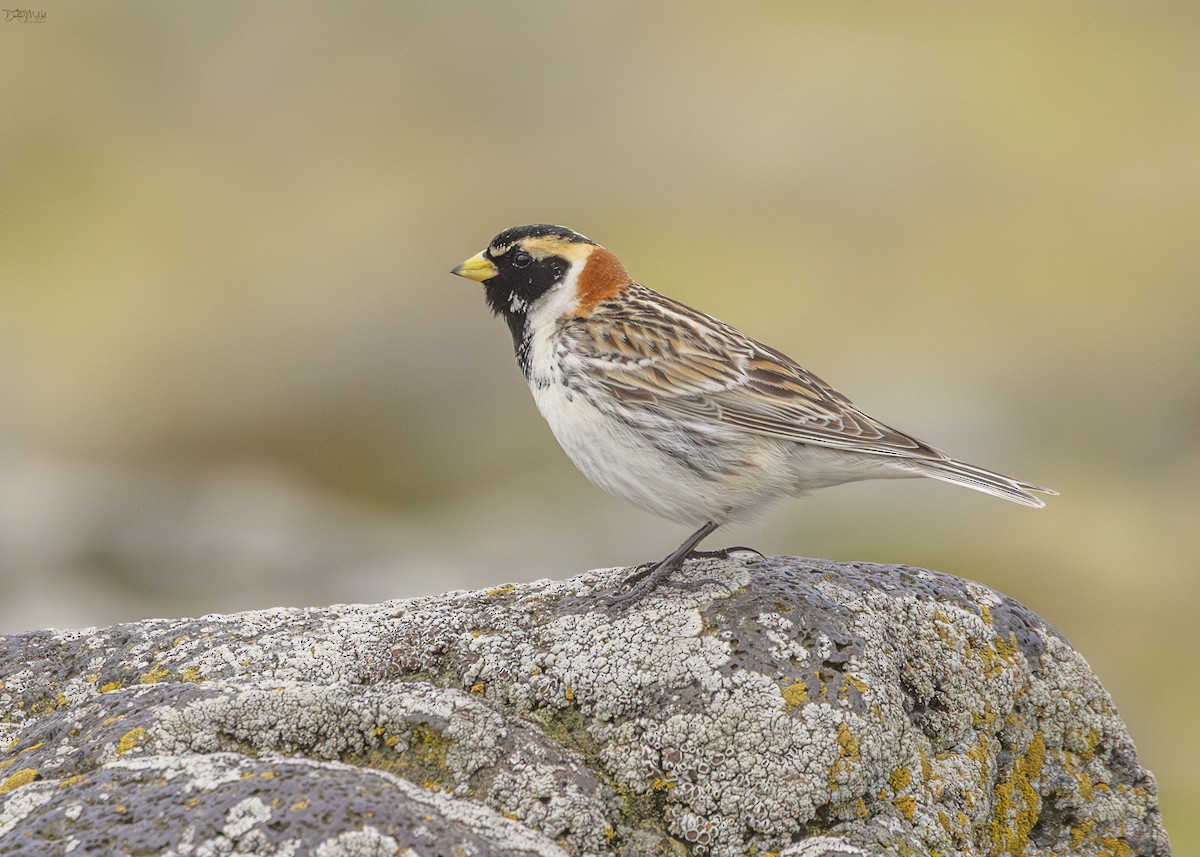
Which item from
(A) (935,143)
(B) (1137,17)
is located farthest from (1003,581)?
(B) (1137,17)

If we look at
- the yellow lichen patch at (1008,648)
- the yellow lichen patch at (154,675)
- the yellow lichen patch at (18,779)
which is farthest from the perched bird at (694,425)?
the yellow lichen patch at (18,779)

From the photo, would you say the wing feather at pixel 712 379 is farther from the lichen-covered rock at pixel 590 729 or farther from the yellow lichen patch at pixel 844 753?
the yellow lichen patch at pixel 844 753

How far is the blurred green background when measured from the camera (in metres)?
14.6

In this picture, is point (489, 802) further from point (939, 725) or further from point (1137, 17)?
point (1137, 17)

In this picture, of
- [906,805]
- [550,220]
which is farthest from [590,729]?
[550,220]

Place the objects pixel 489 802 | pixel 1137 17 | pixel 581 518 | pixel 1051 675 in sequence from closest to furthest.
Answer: pixel 489 802 → pixel 1051 675 → pixel 581 518 → pixel 1137 17

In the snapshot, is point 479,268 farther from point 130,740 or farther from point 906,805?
point 906,805

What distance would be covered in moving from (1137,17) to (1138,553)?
1832 centimetres

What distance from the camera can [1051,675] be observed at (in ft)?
18.8

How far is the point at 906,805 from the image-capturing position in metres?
4.79

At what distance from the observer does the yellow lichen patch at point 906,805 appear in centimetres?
476

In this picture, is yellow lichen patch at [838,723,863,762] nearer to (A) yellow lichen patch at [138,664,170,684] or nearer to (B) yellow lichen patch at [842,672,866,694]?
(B) yellow lichen patch at [842,672,866,694]

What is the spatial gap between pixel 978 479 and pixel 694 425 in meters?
1.33

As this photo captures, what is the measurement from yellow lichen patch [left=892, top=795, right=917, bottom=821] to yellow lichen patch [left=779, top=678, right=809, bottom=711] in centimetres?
50
